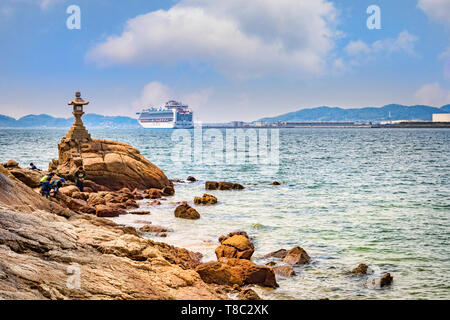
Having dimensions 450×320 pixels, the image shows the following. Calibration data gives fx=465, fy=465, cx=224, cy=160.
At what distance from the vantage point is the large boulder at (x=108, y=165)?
1131 inches

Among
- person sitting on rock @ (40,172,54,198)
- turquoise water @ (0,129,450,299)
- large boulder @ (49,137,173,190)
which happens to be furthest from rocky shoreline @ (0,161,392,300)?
large boulder @ (49,137,173,190)

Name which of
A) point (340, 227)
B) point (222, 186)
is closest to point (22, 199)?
point (340, 227)

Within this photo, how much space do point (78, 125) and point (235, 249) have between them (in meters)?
20.7

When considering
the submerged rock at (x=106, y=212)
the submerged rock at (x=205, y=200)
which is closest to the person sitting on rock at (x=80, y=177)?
the submerged rock at (x=106, y=212)

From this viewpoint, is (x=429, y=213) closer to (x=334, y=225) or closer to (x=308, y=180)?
(x=334, y=225)

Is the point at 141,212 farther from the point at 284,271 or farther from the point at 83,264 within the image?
the point at 83,264

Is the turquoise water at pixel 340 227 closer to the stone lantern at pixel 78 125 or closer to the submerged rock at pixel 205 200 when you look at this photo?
the submerged rock at pixel 205 200

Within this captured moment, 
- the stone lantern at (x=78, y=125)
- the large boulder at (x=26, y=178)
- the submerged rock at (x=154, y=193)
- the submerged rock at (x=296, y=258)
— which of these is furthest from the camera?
the stone lantern at (x=78, y=125)

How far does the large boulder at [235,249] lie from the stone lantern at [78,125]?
19506 millimetres

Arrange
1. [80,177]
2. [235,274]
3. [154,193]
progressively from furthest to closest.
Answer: [154,193]
[80,177]
[235,274]

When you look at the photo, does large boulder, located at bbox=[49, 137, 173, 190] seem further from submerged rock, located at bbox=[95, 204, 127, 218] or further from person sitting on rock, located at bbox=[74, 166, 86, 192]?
submerged rock, located at bbox=[95, 204, 127, 218]

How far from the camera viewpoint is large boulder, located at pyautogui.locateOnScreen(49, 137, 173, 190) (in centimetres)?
2872

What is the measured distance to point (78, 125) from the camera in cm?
3169

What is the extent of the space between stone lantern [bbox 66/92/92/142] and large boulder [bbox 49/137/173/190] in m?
0.33
